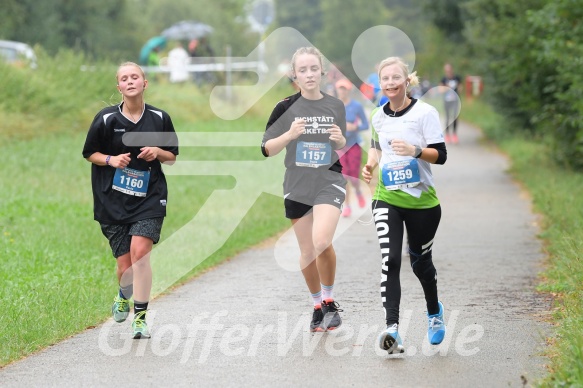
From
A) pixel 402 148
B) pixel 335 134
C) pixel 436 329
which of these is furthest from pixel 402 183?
pixel 436 329

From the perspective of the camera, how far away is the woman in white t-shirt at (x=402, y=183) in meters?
7.22

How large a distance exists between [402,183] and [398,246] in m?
0.42

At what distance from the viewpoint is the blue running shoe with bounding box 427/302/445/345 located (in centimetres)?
738

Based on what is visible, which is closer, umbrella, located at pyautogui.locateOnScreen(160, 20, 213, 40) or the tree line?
the tree line

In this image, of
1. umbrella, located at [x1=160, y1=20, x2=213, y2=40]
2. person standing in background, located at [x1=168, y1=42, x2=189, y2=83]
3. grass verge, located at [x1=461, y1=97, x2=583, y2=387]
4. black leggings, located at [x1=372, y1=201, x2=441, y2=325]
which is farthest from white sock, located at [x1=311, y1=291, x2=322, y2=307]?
umbrella, located at [x1=160, y1=20, x2=213, y2=40]

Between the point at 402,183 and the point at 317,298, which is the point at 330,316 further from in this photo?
the point at 402,183

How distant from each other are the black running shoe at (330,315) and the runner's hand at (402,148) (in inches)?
67.3

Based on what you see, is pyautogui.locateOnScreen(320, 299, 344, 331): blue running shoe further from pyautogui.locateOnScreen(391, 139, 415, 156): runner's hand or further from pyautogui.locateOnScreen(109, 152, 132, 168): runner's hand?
pyautogui.locateOnScreen(109, 152, 132, 168): runner's hand

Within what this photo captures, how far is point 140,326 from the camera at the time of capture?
7.89 m

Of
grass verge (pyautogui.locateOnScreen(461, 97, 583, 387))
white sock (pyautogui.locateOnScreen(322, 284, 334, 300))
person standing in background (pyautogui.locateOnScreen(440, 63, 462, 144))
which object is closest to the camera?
grass verge (pyautogui.locateOnScreen(461, 97, 583, 387))

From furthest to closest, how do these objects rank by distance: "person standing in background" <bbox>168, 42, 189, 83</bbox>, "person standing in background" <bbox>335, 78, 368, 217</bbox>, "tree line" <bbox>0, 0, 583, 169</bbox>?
"person standing in background" <bbox>168, 42, 189, 83</bbox>
"tree line" <bbox>0, 0, 583, 169</bbox>
"person standing in background" <bbox>335, 78, 368, 217</bbox>

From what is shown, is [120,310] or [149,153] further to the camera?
[120,310]

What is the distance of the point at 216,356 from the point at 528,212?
33.1 feet

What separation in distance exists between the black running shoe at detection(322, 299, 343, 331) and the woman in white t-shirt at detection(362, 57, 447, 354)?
37.0 inches
